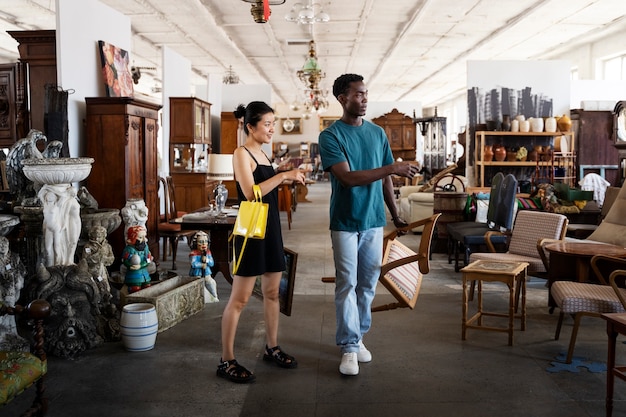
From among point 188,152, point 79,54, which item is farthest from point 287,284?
point 188,152

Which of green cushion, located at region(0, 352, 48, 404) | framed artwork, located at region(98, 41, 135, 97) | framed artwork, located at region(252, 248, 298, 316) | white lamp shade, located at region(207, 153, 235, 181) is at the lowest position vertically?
green cushion, located at region(0, 352, 48, 404)

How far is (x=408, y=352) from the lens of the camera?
407 cm

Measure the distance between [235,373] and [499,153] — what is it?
774cm

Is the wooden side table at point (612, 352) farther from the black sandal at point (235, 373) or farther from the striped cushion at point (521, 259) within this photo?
the striped cushion at point (521, 259)

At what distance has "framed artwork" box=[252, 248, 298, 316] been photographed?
3891mm

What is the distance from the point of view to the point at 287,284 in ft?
13.1

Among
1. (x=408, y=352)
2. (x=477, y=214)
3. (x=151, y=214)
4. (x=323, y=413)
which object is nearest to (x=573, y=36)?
(x=477, y=214)

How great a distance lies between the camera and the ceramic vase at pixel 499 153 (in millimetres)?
10133

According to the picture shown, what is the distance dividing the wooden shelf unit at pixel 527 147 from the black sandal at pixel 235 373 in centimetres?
748

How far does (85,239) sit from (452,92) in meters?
22.0

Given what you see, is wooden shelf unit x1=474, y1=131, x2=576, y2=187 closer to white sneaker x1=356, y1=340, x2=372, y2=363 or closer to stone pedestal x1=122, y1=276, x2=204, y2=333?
stone pedestal x1=122, y1=276, x2=204, y2=333

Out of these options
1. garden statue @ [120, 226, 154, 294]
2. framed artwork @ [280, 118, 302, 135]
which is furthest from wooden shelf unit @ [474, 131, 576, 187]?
framed artwork @ [280, 118, 302, 135]

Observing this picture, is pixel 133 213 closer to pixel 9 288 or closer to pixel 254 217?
pixel 9 288

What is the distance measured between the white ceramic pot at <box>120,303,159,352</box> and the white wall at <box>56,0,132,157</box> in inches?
100
